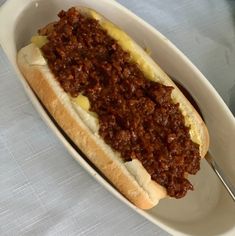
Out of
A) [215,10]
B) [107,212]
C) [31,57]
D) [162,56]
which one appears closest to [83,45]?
[31,57]

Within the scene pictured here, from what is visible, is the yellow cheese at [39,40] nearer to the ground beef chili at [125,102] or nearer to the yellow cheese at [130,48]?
the ground beef chili at [125,102]

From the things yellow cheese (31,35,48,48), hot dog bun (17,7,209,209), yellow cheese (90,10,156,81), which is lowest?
hot dog bun (17,7,209,209)

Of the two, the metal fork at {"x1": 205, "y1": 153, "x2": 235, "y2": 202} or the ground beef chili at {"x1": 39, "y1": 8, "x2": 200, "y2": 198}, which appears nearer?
the ground beef chili at {"x1": 39, "y1": 8, "x2": 200, "y2": 198}

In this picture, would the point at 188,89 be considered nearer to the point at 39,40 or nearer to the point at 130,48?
the point at 130,48

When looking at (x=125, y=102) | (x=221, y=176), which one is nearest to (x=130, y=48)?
(x=125, y=102)

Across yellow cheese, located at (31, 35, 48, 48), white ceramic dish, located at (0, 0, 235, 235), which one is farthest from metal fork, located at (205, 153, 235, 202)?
yellow cheese, located at (31, 35, 48, 48)

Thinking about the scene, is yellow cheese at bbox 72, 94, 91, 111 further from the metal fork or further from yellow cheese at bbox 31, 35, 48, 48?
the metal fork

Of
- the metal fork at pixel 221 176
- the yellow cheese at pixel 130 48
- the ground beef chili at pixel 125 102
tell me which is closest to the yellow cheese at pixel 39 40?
the ground beef chili at pixel 125 102
